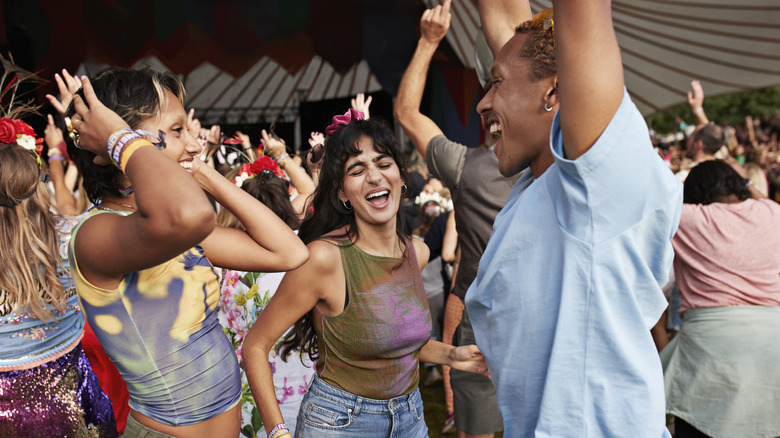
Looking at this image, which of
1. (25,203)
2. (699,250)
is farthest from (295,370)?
(699,250)

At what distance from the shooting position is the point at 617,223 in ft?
3.08

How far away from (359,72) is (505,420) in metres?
7.14

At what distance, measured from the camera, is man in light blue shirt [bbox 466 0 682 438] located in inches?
35.1

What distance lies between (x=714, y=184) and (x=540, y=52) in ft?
9.19

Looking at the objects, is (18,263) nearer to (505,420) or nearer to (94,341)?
(94,341)

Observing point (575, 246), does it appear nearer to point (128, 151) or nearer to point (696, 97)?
point (128, 151)

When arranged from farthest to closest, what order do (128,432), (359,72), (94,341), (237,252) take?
(359,72) → (94,341) → (237,252) → (128,432)

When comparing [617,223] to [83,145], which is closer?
[617,223]

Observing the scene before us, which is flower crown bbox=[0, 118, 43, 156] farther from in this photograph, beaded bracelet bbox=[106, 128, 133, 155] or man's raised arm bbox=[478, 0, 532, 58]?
man's raised arm bbox=[478, 0, 532, 58]

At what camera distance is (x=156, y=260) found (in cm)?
129

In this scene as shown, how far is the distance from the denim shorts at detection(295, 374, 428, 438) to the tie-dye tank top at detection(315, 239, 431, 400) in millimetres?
27

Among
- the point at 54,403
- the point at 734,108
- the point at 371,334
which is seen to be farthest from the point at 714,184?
the point at 734,108

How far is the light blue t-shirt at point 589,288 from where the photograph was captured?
3.01 feet

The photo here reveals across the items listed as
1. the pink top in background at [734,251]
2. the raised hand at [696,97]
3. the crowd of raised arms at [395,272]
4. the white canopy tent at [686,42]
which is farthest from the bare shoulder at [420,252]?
the white canopy tent at [686,42]
